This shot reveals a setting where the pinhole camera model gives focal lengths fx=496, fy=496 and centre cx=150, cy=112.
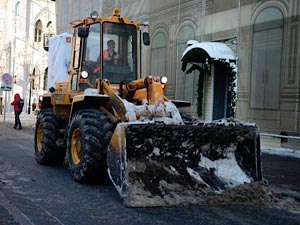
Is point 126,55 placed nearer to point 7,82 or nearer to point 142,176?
point 142,176

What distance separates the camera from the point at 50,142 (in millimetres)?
9805

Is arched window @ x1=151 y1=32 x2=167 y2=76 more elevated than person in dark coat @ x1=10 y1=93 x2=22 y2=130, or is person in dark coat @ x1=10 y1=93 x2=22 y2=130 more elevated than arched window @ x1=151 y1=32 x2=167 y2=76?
arched window @ x1=151 y1=32 x2=167 y2=76

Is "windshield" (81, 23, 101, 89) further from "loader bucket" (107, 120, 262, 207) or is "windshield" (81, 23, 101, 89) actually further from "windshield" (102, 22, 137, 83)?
"loader bucket" (107, 120, 262, 207)

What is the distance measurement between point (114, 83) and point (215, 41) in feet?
25.7

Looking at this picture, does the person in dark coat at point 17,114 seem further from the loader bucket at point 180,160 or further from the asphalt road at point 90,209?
the loader bucket at point 180,160

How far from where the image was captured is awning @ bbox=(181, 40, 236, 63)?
A: 14756mm

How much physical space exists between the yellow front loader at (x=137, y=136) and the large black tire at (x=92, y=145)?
2 cm

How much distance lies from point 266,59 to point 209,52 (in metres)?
1.73

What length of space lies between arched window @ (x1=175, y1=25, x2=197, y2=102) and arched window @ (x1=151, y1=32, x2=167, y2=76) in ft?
3.29

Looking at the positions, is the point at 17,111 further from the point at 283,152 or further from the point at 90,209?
the point at 90,209

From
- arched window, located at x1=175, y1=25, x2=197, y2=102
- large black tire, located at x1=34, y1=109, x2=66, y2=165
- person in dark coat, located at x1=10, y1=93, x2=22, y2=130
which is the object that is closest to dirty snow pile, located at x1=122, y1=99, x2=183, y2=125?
large black tire, located at x1=34, y1=109, x2=66, y2=165

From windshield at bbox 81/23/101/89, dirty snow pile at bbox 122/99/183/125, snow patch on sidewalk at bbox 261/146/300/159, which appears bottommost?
snow patch on sidewalk at bbox 261/146/300/159

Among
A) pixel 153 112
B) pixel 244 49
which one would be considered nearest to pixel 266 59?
pixel 244 49

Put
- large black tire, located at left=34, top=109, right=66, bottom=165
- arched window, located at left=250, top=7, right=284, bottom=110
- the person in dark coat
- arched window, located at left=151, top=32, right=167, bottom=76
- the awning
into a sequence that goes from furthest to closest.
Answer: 1. the person in dark coat
2. arched window, located at left=151, top=32, right=167, bottom=76
3. the awning
4. arched window, located at left=250, top=7, right=284, bottom=110
5. large black tire, located at left=34, top=109, right=66, bottom=165
